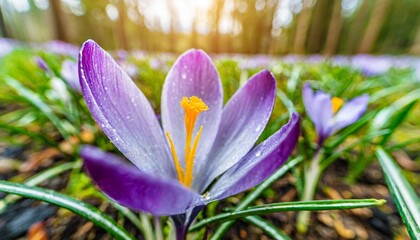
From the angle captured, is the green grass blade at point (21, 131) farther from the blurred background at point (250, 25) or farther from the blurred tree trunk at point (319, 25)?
the blurred tree trunk at point (319, 25)

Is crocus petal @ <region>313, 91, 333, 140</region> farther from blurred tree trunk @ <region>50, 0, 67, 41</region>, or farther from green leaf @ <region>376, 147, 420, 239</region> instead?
blurred tree trunk @ <region>50, 0, 67, 41</region>

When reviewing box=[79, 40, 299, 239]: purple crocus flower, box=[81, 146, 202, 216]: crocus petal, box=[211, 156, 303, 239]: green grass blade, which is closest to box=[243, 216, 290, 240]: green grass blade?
box=[211, 156, 303, 239]: green grass blade

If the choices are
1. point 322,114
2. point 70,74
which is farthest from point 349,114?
point 70,74

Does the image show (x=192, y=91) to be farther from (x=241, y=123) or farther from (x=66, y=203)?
(x=66, y=203)

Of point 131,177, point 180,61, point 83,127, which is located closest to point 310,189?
point 180,61

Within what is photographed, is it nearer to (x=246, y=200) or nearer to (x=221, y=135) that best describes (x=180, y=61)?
(x=221, y=135)

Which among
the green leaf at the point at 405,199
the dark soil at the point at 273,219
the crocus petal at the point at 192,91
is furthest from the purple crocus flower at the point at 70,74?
the green leaf at the point at 405,199
